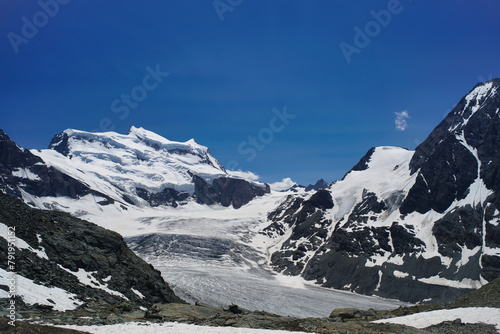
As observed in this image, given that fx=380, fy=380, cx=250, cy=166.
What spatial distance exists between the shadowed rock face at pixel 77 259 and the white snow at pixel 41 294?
119cm

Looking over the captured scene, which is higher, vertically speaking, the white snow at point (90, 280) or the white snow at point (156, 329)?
the white snow at point (90, 280)

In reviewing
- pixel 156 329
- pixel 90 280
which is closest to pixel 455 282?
pixel 90 280

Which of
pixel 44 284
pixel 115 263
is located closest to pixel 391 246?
pixel 115 263

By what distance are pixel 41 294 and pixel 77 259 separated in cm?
1487

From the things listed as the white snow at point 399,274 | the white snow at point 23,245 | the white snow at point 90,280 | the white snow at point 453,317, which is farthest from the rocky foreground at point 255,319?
the white snow at point 399,274

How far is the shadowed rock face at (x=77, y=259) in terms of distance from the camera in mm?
37338

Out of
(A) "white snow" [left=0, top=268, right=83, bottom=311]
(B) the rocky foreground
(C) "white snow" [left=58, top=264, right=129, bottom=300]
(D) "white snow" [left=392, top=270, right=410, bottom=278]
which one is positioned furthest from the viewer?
(D) "white snow" [left=392, top=270, right=410, bottom=278]

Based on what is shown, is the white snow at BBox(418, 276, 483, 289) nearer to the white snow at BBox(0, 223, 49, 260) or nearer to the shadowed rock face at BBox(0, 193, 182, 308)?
the shadowed rock face at BBox(0, 193, 182, 308)

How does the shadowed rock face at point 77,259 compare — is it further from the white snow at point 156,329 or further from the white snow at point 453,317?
the white snow at point 453,317

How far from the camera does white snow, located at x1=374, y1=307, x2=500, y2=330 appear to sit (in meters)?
28.5

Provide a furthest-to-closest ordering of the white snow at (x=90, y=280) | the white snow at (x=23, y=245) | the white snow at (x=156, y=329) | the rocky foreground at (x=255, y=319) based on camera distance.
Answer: the white snow at (x=90, y=280) < the white snow at (x=23, y=245) < the rocky foreground at (x=255, y=319) < the white snow at (x=156, y=329)

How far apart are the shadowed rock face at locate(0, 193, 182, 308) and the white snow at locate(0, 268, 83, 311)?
119 centimetres

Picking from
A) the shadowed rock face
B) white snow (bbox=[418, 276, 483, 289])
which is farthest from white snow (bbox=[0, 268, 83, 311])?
white snow (bbox=[418, 276, 483, 289])

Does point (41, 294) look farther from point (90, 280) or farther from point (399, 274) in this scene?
point (399, 274)
